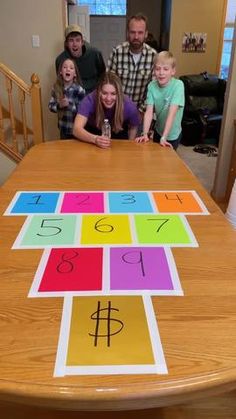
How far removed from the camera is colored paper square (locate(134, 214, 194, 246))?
3.41 ft

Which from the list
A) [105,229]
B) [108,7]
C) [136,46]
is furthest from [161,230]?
[108,7]

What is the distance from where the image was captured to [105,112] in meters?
2.13

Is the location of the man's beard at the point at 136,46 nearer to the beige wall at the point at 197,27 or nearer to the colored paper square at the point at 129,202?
the colored paper square at the point at 129,202

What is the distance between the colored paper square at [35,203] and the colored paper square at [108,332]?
503 mm

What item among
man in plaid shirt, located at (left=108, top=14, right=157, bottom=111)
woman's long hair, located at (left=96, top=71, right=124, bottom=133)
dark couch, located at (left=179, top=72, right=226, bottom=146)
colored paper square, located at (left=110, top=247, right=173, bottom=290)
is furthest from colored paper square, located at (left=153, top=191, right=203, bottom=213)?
dark couch, located at (left=179, top=72, right=226, bottom=146)

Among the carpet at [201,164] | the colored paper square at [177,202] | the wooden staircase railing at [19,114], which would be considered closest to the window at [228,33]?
the carpet at [201,164]

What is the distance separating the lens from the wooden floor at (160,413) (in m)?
1.32

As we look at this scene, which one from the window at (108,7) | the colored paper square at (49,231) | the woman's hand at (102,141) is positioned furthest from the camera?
the window at (108,7)

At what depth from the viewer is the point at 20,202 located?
1.29 metres

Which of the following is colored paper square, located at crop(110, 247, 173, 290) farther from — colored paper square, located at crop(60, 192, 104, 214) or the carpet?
the carpet

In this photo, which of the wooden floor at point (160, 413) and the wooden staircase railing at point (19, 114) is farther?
the wooden staircase railing at point (19, 114)

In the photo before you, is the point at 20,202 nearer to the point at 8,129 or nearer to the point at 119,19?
the point at 8,129

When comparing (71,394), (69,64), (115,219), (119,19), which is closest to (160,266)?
(115,219)

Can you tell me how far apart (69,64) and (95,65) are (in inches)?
23.9
